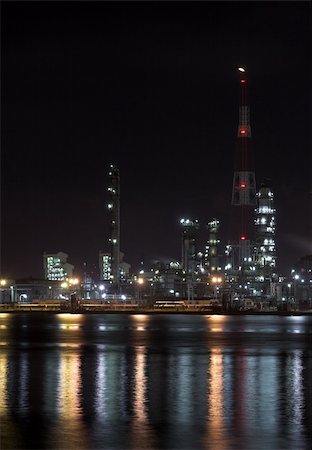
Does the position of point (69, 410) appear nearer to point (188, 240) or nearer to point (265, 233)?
point (265, 233)

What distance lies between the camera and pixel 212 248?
174875 mm

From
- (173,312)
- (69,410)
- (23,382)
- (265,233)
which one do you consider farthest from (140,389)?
(265,233)

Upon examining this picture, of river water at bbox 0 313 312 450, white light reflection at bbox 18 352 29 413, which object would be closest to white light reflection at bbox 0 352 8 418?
river water at bbox 0 313 312 450

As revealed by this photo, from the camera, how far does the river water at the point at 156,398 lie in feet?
60.6

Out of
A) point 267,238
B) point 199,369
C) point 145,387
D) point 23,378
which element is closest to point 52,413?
point 145,387

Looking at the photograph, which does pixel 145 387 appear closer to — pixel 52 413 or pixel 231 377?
pixel 231 377

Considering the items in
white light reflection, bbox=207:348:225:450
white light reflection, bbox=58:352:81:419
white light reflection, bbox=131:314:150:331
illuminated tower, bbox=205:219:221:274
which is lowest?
white light reflection, bbox=207:348:225:450

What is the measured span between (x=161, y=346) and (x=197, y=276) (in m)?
126

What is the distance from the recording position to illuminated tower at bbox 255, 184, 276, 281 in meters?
145

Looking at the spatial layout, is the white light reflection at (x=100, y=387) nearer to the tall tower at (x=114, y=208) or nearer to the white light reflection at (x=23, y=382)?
the white light reflection at (x=23, y=382)

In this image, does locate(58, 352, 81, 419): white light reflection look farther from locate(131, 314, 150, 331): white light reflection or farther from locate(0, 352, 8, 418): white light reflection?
locate(131, 314, 150, 331): white light reflection

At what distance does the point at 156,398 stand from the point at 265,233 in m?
123

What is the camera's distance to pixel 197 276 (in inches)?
6767

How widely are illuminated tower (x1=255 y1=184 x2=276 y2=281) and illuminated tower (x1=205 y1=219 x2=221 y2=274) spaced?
85.4 ft
